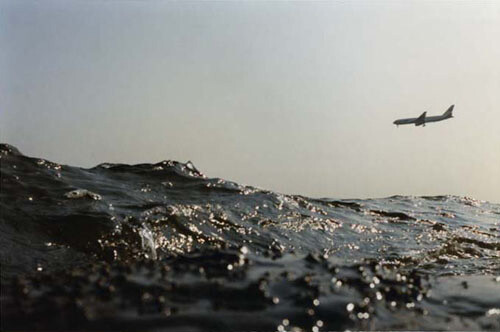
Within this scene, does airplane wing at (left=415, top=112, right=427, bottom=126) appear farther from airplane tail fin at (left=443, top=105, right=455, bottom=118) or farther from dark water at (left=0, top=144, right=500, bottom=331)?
dark water at (left=0, top=144, right=500, bottom=331)

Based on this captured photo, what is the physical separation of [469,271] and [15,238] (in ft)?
26.2

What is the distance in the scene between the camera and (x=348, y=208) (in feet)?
56.8

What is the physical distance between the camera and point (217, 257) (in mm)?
5660

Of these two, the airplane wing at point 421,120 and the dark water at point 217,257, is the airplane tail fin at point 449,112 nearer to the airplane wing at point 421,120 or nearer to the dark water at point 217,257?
the airplane wing at point 421,120

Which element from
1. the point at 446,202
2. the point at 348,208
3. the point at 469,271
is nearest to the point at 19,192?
the point at 469,271

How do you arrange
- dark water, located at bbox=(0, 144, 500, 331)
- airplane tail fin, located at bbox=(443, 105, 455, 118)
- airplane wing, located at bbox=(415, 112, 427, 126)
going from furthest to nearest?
airplane tail fin, located at bbox=(443, 105, 455, 118) < airplane wing, located at bbox=(415, 112, 427, 126) < dark water, located at bbox=(0, 144, 500, 331)

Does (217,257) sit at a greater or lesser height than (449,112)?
lesser

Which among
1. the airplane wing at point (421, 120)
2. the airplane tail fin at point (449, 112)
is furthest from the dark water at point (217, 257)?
the airplane tail fin at point (449, 112)

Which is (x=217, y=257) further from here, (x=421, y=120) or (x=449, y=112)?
(x=449, y=112)

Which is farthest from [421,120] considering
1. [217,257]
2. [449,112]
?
[217,257]

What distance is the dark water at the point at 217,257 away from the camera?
4.35 meters

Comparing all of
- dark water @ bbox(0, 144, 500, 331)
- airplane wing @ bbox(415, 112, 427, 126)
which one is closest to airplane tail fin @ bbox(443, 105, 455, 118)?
airplane wing @ bbox(415, 112, 427, 126)

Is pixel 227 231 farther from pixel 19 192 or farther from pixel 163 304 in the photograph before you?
pixel 163 304

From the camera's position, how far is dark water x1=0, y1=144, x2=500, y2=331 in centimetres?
435
